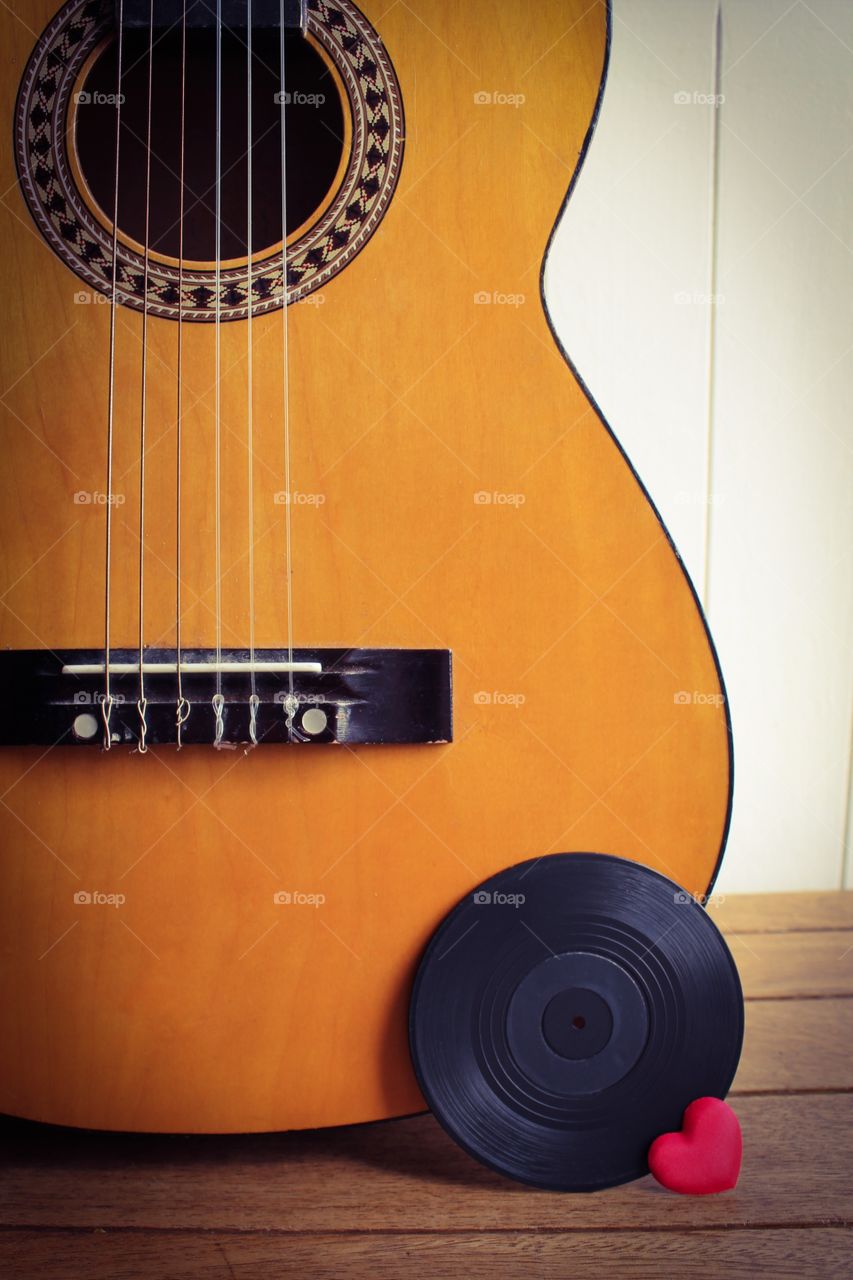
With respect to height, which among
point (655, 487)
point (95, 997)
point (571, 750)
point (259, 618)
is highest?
point (655, 487)

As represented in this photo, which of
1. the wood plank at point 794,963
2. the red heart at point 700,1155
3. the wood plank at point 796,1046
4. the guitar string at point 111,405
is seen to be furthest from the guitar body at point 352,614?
the wood plank at point 794,963

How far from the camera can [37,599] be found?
78 cm

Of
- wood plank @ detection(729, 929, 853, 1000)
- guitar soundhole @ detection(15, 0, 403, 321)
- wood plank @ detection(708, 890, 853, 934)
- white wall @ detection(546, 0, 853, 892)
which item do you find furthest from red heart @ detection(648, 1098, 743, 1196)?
guitar soundhole @ detection(15, 0, 403, 321)

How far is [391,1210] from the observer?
755mm

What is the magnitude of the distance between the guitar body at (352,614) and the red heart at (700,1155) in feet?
0.64

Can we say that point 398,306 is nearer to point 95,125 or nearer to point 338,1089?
point 95,125

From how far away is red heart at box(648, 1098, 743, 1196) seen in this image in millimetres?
757

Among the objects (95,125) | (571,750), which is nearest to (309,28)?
(95,125)

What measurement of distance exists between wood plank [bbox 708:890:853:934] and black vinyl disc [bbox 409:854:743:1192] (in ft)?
1.75

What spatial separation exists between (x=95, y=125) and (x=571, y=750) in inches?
28.5

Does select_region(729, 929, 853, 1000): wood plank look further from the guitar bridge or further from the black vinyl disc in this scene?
the guitar bridge

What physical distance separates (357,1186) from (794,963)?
68 cm

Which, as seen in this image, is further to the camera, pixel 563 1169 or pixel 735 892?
pixel 735 892

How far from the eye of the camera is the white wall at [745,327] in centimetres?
125
